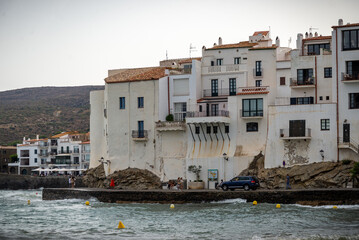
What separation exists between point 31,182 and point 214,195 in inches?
2054

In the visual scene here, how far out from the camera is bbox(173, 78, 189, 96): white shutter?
66312 millimetres

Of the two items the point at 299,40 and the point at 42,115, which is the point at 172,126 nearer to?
the point at 299,40

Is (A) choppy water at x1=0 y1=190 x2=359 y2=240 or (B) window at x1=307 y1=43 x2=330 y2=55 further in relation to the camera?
(B) window at x1=307 y1=43 x2=330 y2=55

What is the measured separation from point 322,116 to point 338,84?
2958mm

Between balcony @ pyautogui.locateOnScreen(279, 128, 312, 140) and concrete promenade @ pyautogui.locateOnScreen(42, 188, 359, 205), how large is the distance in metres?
7.00

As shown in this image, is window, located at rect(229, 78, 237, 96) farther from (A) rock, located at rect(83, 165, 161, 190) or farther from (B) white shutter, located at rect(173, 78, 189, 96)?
(A) rock, located at rect(83, 165, 161, 190)

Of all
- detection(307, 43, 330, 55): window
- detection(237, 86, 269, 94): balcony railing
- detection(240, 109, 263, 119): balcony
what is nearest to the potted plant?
detection(240, 109, 263, 119): balcony

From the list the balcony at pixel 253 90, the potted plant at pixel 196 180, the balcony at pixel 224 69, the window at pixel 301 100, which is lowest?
the potted plant at pixel 196 180

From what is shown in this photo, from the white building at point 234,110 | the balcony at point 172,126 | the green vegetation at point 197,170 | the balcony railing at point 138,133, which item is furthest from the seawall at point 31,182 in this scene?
the green vegetation at point 197,170

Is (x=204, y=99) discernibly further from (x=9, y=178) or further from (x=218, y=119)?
(x=9, y=178)

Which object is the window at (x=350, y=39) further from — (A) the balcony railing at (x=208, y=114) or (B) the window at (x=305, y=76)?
(A) the balcony railing at (x=208, y=114)

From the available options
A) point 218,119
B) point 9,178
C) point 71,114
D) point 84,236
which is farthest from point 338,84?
point 71,114

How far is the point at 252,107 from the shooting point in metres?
61.3

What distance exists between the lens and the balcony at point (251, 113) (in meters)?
60.9
